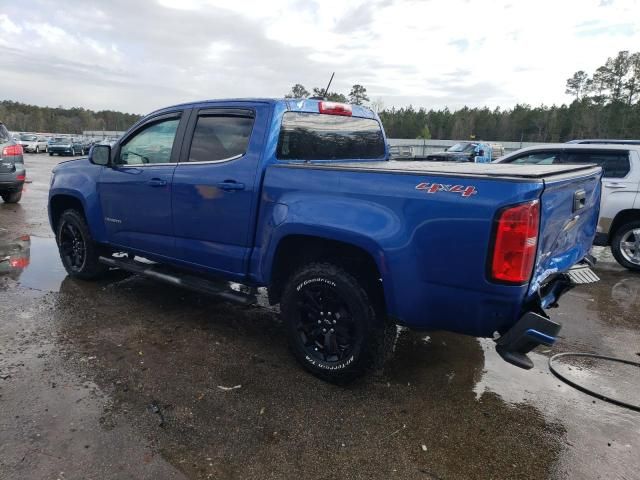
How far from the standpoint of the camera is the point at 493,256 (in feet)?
8.59

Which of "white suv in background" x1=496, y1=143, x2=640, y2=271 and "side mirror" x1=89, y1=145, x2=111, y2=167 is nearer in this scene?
"side mirror" x1=89, y1=145, x2=111, y2=167

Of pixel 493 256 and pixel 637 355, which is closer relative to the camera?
pixel 493 256

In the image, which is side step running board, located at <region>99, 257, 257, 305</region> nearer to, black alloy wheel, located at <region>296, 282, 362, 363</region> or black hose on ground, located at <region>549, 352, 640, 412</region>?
black alloy wheel, located at <region>296, 282, 362, 363</region>

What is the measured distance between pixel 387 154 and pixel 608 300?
3.16 metres

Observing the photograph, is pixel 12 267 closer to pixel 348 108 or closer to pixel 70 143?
pixel 348 108

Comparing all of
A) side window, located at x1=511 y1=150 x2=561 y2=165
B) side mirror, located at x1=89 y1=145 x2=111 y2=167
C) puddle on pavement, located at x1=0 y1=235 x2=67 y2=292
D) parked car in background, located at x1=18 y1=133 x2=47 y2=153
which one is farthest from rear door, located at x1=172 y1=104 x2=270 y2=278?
parked car in background, located at x1=18 y1=133 x2=47 y2=153

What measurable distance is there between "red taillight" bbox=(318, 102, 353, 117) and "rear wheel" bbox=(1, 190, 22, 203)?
10.00 m

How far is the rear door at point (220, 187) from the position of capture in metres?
3.74

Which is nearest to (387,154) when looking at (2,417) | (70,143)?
(2,417)

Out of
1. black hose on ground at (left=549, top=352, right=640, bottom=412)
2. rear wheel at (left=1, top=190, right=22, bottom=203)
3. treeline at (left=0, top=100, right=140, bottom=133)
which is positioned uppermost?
treeline at (left=0, top=100, right=140, bottom=133)

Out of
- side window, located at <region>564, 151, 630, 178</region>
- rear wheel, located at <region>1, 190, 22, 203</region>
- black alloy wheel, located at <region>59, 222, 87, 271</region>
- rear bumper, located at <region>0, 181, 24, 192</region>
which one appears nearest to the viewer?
black alloy wheel, located at <region>59, 222, 87, 271</region>

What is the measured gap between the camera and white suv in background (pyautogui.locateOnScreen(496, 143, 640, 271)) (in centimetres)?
678

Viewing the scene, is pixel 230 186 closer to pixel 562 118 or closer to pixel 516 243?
pixel 516 243

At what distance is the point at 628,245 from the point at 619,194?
30.3 inches
